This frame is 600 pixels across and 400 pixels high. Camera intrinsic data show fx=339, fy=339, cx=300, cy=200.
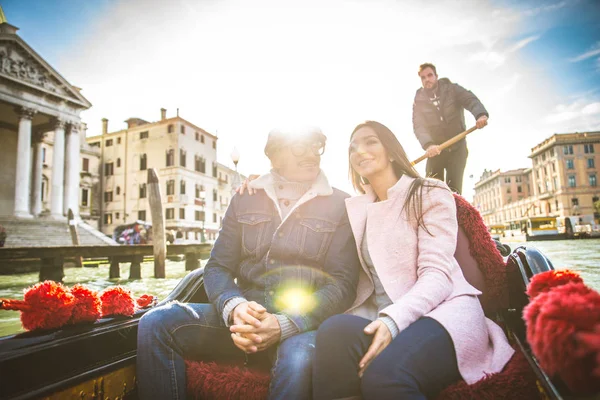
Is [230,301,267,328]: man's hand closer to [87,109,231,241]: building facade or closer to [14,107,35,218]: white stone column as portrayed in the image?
[14,107,35,218]: white stone column

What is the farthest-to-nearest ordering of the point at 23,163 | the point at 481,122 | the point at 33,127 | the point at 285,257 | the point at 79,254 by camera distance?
the point at 33,127 < the point at 23,163 < the point at 79,254 < the point at 481,122 < the point at 285,257

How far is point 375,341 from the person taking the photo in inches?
46.3

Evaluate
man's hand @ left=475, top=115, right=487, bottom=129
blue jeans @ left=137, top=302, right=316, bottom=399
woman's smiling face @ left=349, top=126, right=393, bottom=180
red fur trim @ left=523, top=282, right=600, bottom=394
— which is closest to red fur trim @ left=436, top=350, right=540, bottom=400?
red fur trim @ left=523, top=282, right=600, bottom=394

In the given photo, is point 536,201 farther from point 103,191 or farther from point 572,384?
point 572,384

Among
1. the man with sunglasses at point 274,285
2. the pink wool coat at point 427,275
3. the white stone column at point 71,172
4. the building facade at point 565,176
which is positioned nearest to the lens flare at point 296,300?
the man with sunglasses at point 274,285

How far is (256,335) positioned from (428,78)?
9.60 ft

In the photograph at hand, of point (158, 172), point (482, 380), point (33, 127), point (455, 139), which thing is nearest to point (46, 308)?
point (482, 380)

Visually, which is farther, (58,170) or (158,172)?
(158,172)

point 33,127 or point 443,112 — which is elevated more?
point 33,127

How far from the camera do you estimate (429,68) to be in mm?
3260

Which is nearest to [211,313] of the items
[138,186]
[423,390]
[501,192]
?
[423,390]

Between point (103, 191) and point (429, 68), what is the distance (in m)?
37.5

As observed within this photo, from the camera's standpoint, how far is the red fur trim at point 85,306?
1473mm

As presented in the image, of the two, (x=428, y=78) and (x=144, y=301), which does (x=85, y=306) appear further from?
(x=428, y=78)
